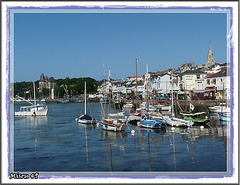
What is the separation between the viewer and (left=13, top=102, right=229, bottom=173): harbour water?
19.5 metres

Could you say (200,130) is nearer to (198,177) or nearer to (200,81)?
(198,177)

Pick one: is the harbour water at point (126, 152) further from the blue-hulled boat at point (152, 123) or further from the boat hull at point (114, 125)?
the blue-hulled boat at point (152, 123)

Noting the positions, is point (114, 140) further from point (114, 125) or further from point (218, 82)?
point (218, 82)

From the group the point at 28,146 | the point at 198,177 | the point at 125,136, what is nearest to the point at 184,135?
the point at 125,136

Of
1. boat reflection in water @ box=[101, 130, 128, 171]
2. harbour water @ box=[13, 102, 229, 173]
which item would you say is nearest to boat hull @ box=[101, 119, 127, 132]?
boat reflection in water @ box=[101, 130, 128, 171]

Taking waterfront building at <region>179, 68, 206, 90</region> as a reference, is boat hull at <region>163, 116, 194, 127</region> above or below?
below

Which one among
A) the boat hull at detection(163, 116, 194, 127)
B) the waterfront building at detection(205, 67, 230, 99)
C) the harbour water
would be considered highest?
the waterfront building at detection(205, 67, 230, 99)

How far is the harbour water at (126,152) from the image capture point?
19531 millimetres

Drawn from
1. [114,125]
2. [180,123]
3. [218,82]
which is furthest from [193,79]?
[114,125]

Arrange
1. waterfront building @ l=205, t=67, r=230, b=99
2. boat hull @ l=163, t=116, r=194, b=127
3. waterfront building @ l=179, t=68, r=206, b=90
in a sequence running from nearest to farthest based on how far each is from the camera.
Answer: boat hull @ l=163, t=116, r=194, b=127 → waterfront building @ l=205, t=67, r=230, b=99 → waterfront building @ l=179, t=68, r=206, b=90

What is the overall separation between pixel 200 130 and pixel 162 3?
26495 mm

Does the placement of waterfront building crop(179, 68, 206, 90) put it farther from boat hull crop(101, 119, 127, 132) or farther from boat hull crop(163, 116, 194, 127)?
boat hull crop(101, 119, 127, 132)

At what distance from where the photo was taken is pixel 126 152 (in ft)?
78.4

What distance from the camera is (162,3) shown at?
35.8 feet
